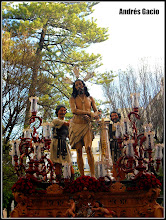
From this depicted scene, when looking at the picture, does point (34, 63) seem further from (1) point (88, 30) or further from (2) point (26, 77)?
(1) point (88, 30)

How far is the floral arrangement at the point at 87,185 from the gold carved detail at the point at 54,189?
15cm

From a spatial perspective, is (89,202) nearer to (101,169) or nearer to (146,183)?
(101,169)

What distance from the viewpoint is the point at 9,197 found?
9.88 meters

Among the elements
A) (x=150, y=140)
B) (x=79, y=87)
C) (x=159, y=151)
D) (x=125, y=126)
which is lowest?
(x=159, y=151)

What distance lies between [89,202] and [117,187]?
0.73m

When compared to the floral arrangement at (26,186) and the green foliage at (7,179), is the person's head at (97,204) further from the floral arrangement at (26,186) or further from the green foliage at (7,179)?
the green foliage at (7,179)

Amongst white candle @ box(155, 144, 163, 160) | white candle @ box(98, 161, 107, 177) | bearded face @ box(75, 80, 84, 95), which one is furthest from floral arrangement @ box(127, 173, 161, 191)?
bearded face @ box(75, 80, 84, 95)

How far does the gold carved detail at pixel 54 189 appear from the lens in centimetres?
682

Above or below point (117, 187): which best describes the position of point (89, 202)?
below

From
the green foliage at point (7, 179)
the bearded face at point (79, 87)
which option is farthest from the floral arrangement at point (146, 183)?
the green foliage at point (7, 179)

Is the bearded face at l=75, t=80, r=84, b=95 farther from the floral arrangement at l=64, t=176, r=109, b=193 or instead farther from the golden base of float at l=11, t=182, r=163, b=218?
the golden base of float at l=11, t=182, r=163, b=218

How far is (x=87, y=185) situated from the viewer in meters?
6.66

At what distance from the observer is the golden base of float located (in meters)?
6.64

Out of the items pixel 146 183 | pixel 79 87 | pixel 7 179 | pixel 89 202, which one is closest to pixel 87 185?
pixel 89 202
